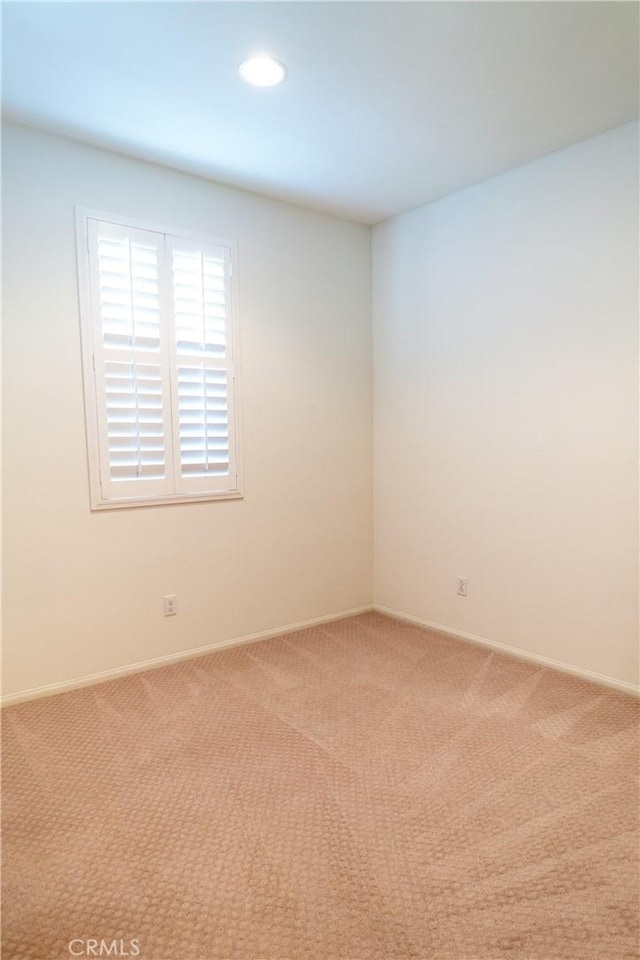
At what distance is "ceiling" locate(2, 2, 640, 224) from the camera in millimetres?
1801

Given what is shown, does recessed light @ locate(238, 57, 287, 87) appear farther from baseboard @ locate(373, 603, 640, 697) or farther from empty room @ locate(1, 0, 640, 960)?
baseboard @ locate(373, 603, 640, 697)

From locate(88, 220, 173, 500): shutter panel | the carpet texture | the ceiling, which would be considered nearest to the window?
locate(88, 220, 173, 500): shutter panel

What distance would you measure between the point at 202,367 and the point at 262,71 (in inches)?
55.4

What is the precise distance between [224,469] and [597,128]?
8.16 feet

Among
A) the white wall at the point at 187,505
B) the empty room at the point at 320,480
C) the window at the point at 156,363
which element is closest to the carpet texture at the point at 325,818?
the empty room at the point at 320,480

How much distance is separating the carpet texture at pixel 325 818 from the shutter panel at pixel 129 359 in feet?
3.68

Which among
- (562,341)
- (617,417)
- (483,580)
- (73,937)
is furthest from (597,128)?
(73,937)

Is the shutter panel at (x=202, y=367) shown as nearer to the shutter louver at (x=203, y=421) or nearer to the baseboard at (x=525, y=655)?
the shutter louver at (x=203, y=421)

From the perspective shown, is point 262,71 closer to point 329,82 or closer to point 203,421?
point 329,82

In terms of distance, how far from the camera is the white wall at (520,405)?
2.59m

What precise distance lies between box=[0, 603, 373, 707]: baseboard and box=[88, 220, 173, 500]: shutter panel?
920mm

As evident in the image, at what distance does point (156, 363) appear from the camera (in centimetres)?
286

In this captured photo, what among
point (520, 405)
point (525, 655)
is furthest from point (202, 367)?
point (525, 655)

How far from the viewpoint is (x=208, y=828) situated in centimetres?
176
